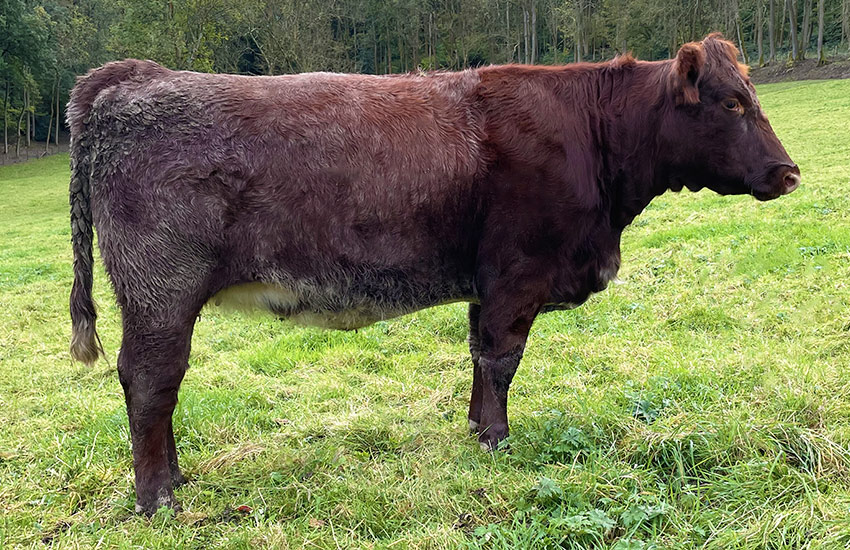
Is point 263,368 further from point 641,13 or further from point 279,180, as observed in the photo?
point 641,13

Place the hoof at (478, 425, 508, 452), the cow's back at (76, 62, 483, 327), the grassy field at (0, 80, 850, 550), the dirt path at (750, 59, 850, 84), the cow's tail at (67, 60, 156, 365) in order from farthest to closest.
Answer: the dirt path at (750, 59, 850, 84) → the hoof at (478, 425, 508, 452) → the cow's tail at (67, 60, 156, 365) → the cow's back at (76, 62, 483, 327) → the grassy field at (0, 80, 850, 550)

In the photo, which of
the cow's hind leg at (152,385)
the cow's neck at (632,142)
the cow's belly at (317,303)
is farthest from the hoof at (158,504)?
the cow's neck at (632,142)

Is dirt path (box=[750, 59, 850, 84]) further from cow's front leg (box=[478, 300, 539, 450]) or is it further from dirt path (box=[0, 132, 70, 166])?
dirt path (box=[0, 132, 70, 166])

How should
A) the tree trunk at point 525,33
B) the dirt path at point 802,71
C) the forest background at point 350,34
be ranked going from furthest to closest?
the tree trunk at point 525,33
the dirt path at point 802,71
the forest background at point 350,34

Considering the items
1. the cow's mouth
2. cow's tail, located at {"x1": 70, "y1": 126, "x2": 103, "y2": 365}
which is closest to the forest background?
cow's tail, located at {"x1": 70, "y1": 126, "x2": 103, "y2": 365}

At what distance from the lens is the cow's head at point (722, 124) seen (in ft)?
12.7

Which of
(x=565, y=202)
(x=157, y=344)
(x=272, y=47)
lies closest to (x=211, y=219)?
(x=157, y=344)

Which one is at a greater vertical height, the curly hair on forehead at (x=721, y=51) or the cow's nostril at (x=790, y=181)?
the curly hair on forehead at (x=721, y=51)

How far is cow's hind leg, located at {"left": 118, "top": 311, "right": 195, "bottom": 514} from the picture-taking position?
11.6ft

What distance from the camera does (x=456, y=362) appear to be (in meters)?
5.83

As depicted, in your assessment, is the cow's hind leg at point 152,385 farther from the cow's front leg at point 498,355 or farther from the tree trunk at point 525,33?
the tree trunk at point 525,33

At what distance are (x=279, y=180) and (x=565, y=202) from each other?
175 centimetres

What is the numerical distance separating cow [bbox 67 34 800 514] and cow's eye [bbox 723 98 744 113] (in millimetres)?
18

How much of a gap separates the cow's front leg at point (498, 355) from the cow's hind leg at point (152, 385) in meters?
1.84
